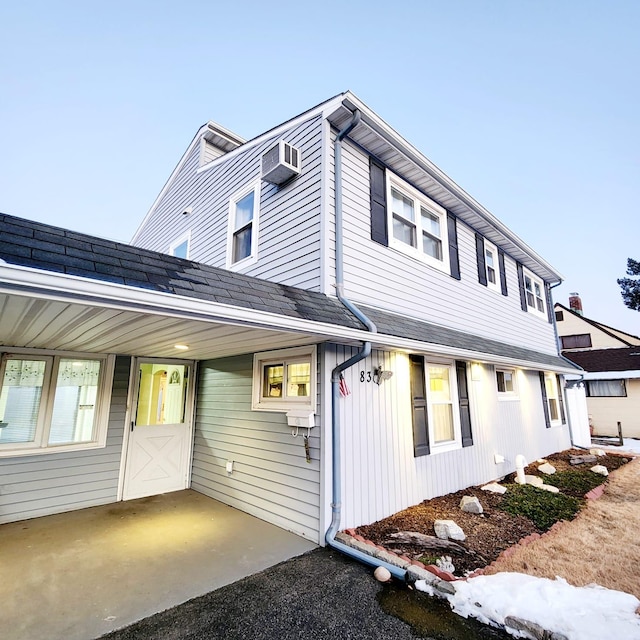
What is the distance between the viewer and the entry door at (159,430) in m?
5.29

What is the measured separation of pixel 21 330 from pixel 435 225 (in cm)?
614

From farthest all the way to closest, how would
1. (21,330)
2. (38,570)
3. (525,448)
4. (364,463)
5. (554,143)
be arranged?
(554,143)
(525,448)
(364,463)
(21,330)
(38,570)

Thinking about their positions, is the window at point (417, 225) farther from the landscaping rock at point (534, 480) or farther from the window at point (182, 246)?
the window at point (182, 246)

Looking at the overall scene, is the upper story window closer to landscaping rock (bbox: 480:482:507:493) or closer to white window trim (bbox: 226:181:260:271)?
landscaping rock (bbox: 480:482:507:493)

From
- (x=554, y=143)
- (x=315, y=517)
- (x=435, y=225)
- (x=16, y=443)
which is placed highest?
(x=554, y=143)

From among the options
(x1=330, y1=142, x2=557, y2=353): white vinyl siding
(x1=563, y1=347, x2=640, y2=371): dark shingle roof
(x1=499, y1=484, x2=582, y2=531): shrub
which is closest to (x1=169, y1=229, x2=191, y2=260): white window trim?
(x1=330, y1=142, x2=557, y2=353): white vinyl siding

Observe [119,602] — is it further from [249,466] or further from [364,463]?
[364,463]

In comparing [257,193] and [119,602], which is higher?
[257,193]

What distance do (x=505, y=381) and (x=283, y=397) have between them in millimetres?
5414

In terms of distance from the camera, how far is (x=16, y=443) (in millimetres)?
4426

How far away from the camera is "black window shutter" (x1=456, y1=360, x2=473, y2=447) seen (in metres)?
5.77

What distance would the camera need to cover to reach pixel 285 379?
4461mm

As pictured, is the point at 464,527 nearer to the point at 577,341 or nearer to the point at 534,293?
the point at 534,293

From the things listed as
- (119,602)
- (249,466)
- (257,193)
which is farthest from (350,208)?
(119,602)
